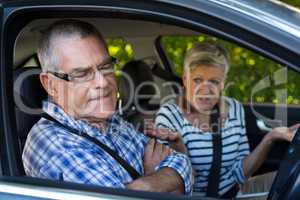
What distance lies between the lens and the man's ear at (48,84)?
2609mm

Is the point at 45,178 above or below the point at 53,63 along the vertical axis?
below

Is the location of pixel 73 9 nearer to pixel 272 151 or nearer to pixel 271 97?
pixel 272 151

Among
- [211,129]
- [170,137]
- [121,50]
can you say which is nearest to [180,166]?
[170,137]

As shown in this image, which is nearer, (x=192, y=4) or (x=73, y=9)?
(x=192, y=4)

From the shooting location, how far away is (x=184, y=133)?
136 inches

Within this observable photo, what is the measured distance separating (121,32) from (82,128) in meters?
1.64

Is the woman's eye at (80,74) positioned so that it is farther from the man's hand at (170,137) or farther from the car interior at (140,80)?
the man's hand at (170,137)

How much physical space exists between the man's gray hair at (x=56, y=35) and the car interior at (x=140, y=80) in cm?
17

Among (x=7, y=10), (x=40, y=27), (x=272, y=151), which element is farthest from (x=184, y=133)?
(x=7, y=10)

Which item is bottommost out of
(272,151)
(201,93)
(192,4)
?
(272,151)

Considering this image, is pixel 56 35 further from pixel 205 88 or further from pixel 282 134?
pixel 282 134

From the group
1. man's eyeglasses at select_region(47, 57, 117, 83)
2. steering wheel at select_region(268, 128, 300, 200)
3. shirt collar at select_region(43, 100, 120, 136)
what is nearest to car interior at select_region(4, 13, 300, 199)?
shirt collar at select_region(43, 100, 120, 136)

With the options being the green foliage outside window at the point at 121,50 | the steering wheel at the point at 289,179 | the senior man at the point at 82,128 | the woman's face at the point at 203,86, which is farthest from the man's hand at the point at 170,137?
the green foliage outside window at the point at 121,50

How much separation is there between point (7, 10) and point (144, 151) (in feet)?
3.04
